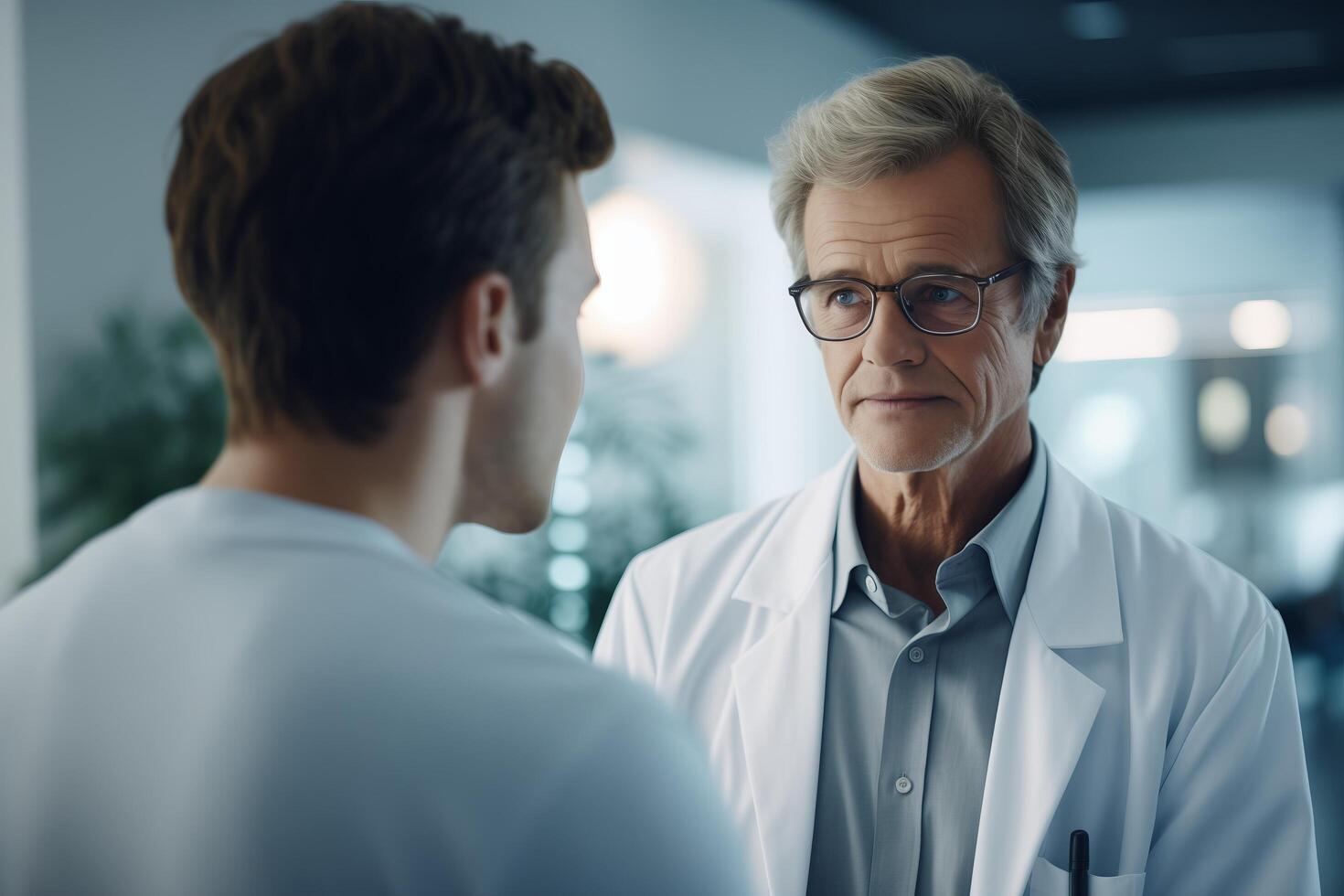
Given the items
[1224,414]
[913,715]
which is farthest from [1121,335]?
[913,715]

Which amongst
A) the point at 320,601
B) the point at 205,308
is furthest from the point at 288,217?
the point at 320,601

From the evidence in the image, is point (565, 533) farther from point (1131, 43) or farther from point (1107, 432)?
point (1107, 432)

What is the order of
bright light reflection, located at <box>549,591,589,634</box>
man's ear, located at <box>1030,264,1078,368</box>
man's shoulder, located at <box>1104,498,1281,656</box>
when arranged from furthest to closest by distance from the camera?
1. bright light reflection, located at <box>549,591,589,634</box>
2. man's ear, located at <box>1030,264,1078,368</box>
3. man's shoulder, located at <box>1104,498,1281,656</box>

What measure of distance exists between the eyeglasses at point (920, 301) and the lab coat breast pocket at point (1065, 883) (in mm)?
615

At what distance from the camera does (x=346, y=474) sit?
2.17ft

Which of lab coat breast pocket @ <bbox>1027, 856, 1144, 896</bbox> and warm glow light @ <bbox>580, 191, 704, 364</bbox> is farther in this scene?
warm glow light @ <bbox>580, 191, 704, 364</bbox>

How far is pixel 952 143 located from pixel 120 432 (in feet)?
6.91

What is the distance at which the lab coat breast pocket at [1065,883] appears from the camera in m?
1.20

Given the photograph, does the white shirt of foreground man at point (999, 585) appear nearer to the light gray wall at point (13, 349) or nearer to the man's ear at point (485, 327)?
the man's ear at point (485, 327)

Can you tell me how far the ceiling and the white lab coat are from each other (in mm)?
4624

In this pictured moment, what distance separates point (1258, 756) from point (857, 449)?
1.89 feet

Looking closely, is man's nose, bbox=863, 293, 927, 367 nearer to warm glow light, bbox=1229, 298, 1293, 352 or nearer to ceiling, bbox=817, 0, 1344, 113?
ceiling, bbox=817, 0, 1344, 113

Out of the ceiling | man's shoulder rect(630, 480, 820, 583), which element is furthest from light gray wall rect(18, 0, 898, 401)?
the ceiling

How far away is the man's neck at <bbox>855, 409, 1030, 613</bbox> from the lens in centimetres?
145
